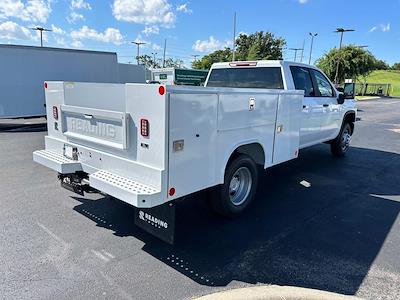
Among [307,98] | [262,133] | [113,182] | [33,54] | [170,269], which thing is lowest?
[170,269]

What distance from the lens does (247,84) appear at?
6.15 meters

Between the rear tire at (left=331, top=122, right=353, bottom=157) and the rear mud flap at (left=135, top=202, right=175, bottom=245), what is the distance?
6319mm

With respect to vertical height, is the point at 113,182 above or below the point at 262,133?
below

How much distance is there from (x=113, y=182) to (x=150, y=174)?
0.45 meters

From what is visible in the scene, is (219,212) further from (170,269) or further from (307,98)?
(307,98)

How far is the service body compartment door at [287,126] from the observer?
4836 millimetres

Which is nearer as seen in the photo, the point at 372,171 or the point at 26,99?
the point at 372,171

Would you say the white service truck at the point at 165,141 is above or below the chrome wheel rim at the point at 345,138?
above

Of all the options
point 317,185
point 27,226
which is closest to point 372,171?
point 317,185

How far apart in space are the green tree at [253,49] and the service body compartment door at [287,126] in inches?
2532

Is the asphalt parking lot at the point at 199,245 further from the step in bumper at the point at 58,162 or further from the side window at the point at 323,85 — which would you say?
the side window at the point at 323,85

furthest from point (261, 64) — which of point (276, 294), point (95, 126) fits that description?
point (276, 294)

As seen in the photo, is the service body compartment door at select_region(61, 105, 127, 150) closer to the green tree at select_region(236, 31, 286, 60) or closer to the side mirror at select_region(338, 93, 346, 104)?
the side mirror at select_region(338, 93, 346, 104)

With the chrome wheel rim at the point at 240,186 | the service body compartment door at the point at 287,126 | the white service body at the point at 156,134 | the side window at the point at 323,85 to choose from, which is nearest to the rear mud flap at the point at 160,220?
the white service body at the point at 156,134
